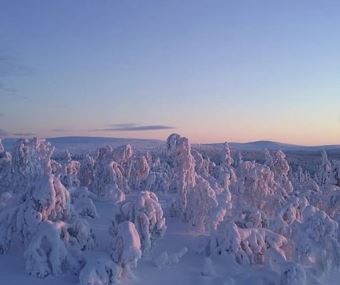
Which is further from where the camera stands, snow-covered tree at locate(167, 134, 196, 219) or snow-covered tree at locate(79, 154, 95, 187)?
snow-covered tree at locate(79, 154, 95, 187)

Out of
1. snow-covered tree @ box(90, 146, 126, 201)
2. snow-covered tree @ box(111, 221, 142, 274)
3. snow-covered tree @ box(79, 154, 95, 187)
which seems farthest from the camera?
snow-covered tree @ box(79, 154, 95, 187)

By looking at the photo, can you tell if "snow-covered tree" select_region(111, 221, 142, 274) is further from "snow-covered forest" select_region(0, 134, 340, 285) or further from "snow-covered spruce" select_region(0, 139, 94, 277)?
"snow-covered spruce" select_region(0, 139, 94, 277)

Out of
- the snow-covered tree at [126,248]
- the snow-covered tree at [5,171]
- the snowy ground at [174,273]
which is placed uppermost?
the snow-covered tree at [5,171]

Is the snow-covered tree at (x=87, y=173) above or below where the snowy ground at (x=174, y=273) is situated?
above

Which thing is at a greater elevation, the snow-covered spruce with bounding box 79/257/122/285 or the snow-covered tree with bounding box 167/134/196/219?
the snow-covered tree with bounding box 167/134/196/219

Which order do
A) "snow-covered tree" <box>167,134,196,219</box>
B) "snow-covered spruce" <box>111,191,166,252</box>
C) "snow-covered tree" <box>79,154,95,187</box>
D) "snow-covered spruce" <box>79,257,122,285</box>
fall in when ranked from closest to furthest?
"snow-covered spruce" <box>79,257,122,285</box> < "snow-covered spruce" <box>111,191,166,252</box> < "snow-covered tree" <box>167,134,196,219</box> < "snow-covered tree" <box>79,154,95,187</box>

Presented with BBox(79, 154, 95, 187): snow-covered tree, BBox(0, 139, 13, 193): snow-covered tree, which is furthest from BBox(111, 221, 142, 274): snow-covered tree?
BBox(79, 154, 95, 187): snow-covered tree

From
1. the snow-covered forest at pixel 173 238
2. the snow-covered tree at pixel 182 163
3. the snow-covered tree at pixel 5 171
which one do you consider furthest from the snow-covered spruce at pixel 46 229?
the snow-covered tree at pixel 5 171

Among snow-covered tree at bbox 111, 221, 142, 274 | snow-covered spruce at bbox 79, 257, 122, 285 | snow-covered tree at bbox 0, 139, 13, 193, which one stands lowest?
snow-covered spruce at bbox 79, 257, 122, 285

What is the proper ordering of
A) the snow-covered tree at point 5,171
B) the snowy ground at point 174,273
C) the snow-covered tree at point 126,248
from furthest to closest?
the snow-covered tree at point 5,171 < the snowy ground at point 174,273 < the snow-covered tree at point 126,248

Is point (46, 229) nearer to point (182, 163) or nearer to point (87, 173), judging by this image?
point (182, 163)

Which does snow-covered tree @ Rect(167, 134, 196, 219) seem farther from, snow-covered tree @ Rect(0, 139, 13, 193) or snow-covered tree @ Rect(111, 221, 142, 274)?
snow-covered tree @ Rect(0, 139, 13, 193)

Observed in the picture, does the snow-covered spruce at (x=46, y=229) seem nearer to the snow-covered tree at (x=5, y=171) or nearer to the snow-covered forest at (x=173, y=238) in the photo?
the snow-covered forest at (x=173, y=238)
